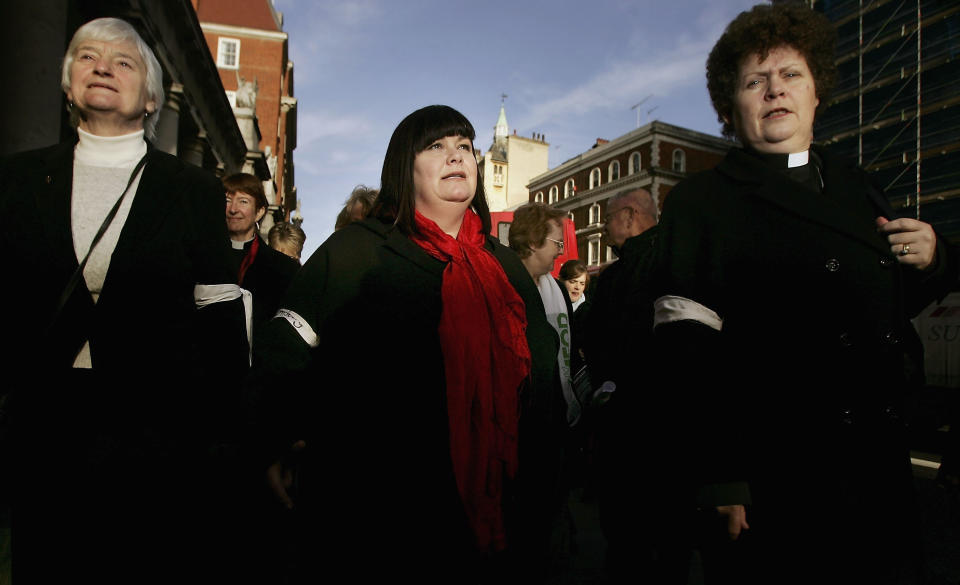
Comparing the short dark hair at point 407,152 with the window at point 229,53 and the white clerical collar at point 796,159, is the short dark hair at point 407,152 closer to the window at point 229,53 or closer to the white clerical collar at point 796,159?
the white clerical collar at point 796,159

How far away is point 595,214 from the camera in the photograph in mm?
46781

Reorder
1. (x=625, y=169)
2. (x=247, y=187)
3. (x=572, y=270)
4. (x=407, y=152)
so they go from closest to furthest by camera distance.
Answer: (x=407, y=152)
(x=247, y=187)
(x=572, y=270)
(x=625, y=169)

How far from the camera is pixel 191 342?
1.83 m

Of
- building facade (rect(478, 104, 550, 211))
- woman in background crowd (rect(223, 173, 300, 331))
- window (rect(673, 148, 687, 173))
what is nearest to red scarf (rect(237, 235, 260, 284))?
woman in background crowd (rect(223, 173, 300, 331))

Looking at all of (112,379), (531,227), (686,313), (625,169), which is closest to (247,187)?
(531,227)

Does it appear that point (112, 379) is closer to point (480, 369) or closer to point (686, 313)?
point (480, 369)

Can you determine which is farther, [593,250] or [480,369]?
[593,250]

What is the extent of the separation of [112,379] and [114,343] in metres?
0.11

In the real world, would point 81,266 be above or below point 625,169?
below

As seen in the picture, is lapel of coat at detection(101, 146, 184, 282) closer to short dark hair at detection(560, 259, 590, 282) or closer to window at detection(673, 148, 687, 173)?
short dark hair at detection(560, 259, 590, 282)

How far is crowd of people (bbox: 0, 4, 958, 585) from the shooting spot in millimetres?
1542

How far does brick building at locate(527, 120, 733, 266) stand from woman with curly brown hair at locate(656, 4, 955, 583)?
36893mm

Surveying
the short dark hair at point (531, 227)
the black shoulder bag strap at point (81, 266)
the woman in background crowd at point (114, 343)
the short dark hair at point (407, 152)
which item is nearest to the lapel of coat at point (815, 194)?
the short dark hair at point (407, 152)

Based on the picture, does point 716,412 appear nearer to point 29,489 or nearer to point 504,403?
point 504,403
